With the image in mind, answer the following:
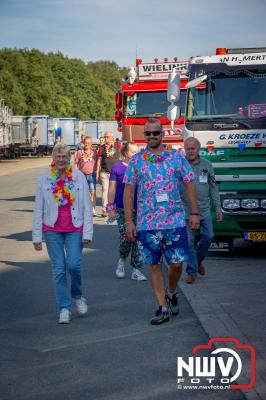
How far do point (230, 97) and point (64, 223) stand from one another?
5.81 m

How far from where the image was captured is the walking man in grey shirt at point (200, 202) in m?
11.7

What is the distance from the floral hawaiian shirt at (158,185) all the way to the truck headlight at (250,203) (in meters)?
5.33

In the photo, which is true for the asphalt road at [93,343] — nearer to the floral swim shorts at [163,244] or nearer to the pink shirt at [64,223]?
the floral swim shorts at [163,244]

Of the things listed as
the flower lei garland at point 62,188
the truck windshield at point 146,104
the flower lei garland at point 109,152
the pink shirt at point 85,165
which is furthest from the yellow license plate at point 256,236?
the truck windshield at point 146,104

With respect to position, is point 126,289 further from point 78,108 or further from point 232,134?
point 78,108

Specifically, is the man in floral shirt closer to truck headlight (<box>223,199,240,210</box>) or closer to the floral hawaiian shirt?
the floral hawaiian shirt

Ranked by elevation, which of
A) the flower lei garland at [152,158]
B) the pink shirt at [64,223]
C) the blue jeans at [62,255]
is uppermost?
the flower lei garland at [152,158]

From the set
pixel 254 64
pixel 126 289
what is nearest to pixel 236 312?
pixel 126 289

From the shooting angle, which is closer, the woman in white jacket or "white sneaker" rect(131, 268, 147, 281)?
the woman in white jacket

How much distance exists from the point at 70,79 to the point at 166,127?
12325 centimetres

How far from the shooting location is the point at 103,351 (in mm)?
7867

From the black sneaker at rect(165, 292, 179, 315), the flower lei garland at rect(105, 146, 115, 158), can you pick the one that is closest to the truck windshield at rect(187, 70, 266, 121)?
the black sneaker at rect(165, 292, 179, 315)

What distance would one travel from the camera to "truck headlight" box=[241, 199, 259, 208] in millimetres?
14273

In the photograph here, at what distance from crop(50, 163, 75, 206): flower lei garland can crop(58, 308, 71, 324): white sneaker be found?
1.00 m
